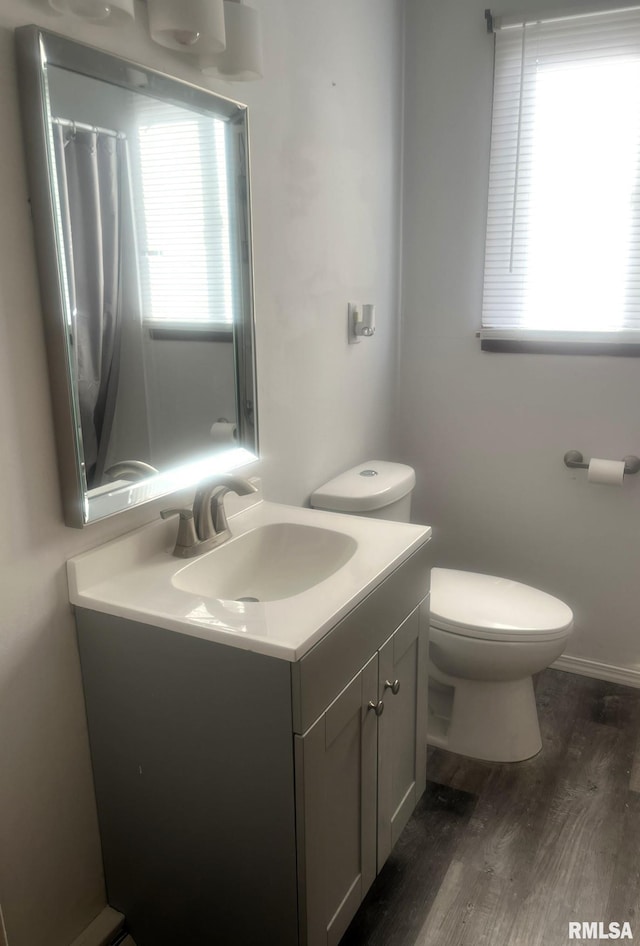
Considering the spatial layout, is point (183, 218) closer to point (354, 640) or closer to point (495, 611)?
point (354, 640)

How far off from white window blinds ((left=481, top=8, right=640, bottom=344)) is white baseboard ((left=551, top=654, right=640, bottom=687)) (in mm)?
1123

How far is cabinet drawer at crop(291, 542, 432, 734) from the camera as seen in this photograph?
3.77ft

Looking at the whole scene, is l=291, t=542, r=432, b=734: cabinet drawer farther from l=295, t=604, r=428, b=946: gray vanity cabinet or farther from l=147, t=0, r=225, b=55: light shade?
l=147, t=0, r=225, b=55: light shade

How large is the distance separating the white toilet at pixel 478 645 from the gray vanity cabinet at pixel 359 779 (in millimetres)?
281

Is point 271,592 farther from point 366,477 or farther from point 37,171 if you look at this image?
point 37,171

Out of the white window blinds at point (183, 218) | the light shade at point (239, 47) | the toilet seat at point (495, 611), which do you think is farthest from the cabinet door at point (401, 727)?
the light shade at point (239, 47)

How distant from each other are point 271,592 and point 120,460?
1.54 feet

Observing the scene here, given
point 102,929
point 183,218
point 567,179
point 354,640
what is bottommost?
point 102,929

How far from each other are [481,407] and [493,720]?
3.44ft

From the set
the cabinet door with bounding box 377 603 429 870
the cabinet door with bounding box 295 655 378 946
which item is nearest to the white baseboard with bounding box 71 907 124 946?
the cabinet door with bounding box 295 655 378 946

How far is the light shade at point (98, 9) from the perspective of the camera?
111 centimetres

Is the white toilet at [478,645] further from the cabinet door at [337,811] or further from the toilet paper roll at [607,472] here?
the cabinet door at [337,811]

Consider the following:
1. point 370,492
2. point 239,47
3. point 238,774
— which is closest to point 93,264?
point 239,47

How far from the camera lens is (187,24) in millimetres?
1248
